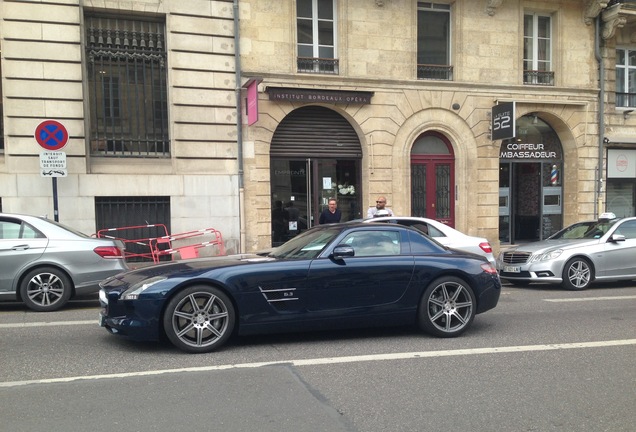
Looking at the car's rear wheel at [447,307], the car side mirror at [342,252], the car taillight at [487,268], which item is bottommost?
the car's rear wheel at [447,307]

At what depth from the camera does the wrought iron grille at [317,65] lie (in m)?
14.5

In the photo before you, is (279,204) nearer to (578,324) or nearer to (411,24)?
(411,24)

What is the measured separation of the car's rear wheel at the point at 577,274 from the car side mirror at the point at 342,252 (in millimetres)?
5885

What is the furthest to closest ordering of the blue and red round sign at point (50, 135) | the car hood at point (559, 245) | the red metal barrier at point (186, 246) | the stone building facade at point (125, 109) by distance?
the red metal barrier at point (186, 246) < the stone building facade at point (125, 109) < the blue and red round sign at point (50, 135) < the car hood at point (559, 245)

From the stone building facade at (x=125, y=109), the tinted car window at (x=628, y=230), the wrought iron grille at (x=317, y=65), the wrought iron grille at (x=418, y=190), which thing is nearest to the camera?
the tinted car window at (x=628, y=230)

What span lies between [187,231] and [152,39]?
503 cm

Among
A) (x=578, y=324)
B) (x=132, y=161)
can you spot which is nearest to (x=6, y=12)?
(x=132, y=161)

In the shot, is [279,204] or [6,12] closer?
[6,12]

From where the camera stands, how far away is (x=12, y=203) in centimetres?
1215

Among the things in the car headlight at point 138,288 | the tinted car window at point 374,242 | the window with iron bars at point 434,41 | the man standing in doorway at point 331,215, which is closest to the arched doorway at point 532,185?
the window with iron bars at point 434,41

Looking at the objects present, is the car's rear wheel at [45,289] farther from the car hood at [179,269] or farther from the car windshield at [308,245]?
the car windshield at [308,245]

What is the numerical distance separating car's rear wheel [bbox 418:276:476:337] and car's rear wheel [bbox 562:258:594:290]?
4.57 m

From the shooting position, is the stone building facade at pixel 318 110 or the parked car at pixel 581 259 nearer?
the parked car at pixel 581 259

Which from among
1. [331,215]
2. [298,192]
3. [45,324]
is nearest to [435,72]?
[298,192]
